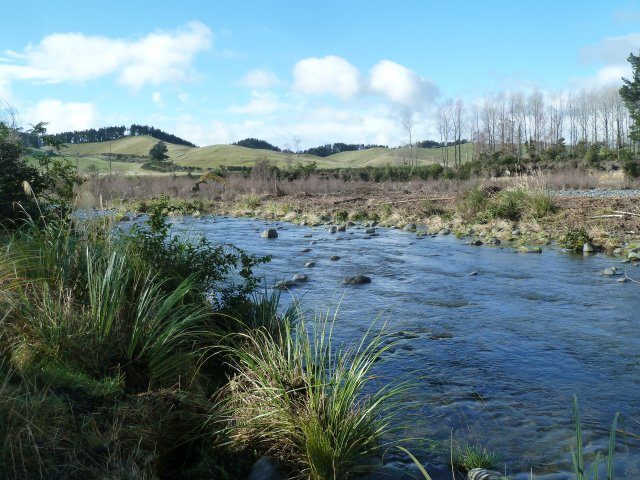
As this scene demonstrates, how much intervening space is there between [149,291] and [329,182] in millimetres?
35165

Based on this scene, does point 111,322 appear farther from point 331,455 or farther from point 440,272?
point 440,272

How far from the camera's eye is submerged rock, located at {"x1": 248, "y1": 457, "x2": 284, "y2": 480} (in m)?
3.56

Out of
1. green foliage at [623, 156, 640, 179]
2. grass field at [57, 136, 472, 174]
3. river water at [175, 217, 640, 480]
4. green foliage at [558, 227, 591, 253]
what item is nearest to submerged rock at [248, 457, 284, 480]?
river water at [175, 217, 640, 480]

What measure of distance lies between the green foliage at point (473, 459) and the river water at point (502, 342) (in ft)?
0.30

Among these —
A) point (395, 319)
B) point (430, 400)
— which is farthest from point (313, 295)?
point (430, 400)

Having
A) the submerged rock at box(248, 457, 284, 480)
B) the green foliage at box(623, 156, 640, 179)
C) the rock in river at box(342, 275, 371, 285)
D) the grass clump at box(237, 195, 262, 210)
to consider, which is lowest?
the submerged rock at box(248, 457, 284, 480)

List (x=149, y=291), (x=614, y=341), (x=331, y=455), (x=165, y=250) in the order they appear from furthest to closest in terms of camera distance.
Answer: (x=614, y=341), (x=165, y=250), (x=149, y=291), (x=331, y=455)

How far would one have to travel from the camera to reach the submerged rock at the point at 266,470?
11.7 feet

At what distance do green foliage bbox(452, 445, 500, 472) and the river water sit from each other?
0.09 m

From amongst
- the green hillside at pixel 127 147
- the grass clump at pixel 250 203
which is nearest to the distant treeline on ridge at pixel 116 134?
the green hillside at pixel 127 147

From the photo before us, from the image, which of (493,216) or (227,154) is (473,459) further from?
(227,154)

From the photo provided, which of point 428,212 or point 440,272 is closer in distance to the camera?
point 440,272

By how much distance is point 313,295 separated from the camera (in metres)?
9.80

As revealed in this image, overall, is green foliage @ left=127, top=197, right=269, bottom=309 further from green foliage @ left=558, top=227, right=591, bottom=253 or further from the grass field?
the grass field
